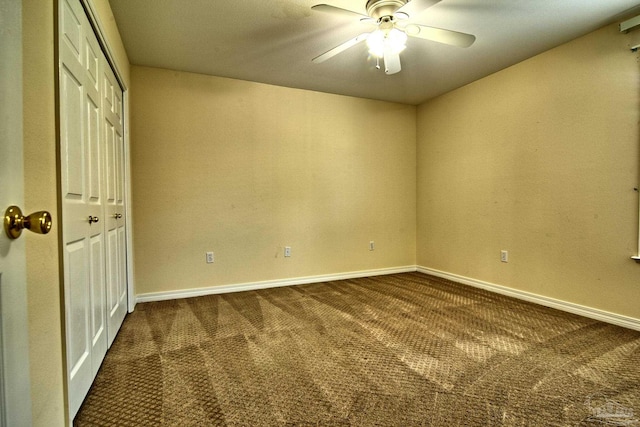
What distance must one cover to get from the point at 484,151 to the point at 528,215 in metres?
0.84

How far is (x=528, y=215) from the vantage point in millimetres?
2982

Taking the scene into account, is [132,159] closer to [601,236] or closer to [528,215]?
[528,215]

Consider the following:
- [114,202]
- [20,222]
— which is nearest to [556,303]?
[20,222]

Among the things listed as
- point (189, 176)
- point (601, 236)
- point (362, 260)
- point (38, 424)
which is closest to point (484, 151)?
point (601, 236)

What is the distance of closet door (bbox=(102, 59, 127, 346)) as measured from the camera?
6.57ft

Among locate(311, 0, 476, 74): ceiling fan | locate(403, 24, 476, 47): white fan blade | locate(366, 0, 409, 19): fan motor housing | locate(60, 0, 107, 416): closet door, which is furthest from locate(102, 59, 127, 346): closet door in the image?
locate(403, 24, 476, 47): white fan blade

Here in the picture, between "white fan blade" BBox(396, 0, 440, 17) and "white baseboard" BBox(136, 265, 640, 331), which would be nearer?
"white fan blade" BBox(396, 0, 440, 17)

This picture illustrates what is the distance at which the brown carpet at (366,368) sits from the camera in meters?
1.38

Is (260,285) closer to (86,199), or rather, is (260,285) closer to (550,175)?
(86,199)

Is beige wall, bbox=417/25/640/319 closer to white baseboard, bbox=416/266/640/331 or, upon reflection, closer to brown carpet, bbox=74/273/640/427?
white baseboard, bbox=416/266/640/331

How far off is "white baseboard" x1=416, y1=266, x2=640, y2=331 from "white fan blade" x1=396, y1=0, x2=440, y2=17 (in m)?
2.68

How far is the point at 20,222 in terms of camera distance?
596 millimetres

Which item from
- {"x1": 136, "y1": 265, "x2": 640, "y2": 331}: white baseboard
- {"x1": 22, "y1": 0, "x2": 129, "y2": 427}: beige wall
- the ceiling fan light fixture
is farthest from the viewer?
{"x1": 136, "y1": 265, "x2": 640, "y2": 331}: white baseboard

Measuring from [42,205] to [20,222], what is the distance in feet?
1.78
